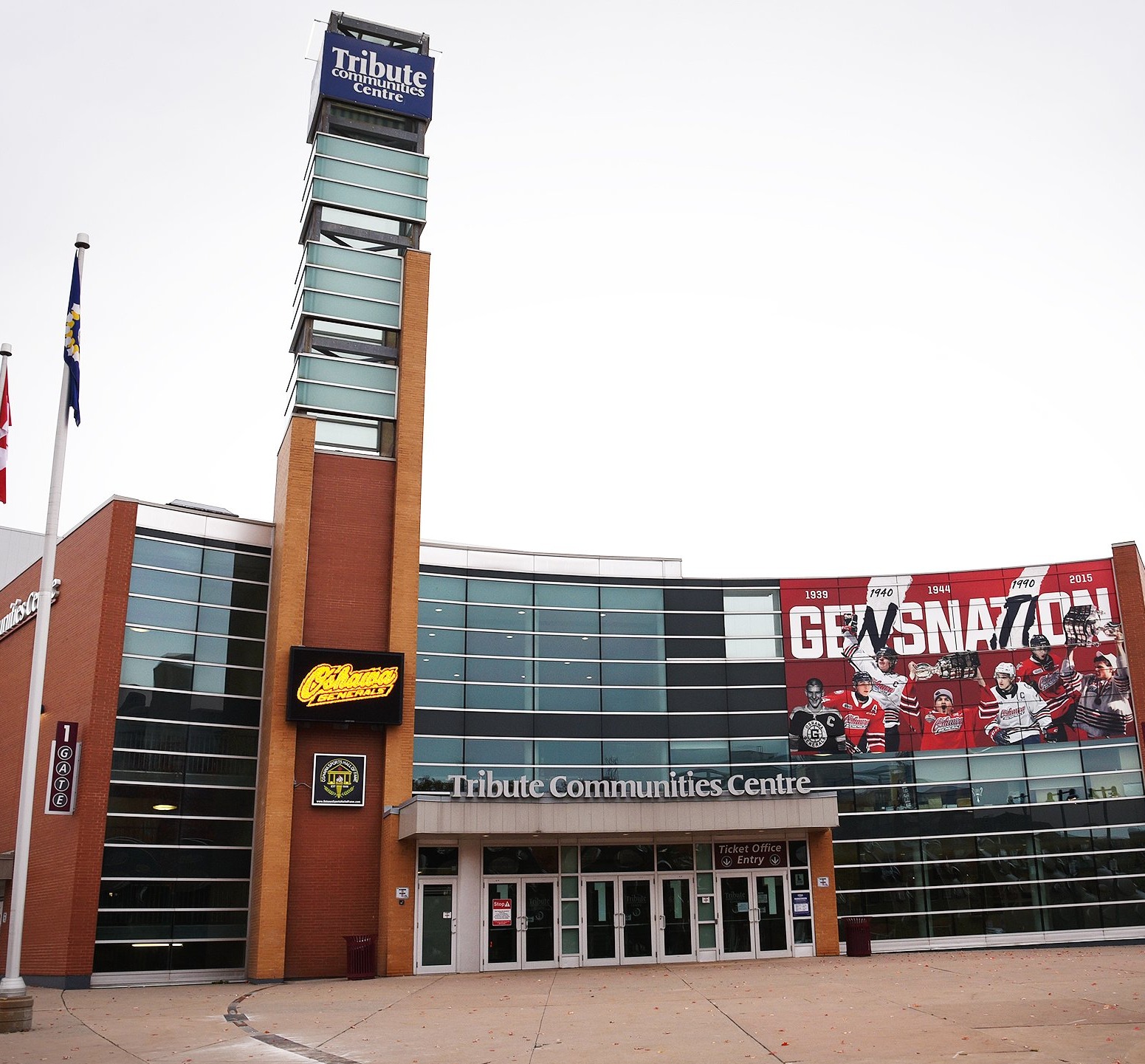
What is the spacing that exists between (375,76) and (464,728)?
2186 centimetres

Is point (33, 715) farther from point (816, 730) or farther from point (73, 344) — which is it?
point (816, 730)

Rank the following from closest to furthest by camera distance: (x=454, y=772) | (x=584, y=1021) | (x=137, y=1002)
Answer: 1. (x=584, y=1021)
2. (x=137, y=1002)
3. (x=454, y=772)

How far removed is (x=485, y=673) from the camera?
34.8m

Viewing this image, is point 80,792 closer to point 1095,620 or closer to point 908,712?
point 908,712

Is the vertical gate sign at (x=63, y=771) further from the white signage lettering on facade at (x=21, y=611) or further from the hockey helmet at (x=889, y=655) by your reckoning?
the hockey helmet at (x=889, y=655)

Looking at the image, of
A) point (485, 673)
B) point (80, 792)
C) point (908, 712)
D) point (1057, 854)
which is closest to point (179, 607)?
point (80, 792)

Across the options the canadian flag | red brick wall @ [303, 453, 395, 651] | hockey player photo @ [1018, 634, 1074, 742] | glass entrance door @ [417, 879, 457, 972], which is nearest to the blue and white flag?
the canadian flag

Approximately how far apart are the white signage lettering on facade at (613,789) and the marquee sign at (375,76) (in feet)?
72.9

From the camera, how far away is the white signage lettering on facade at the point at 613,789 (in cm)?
2950

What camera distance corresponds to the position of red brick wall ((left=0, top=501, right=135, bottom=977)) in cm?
2819

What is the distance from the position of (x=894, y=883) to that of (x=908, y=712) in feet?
17.7

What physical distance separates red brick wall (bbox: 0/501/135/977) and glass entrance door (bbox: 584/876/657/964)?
12702mm

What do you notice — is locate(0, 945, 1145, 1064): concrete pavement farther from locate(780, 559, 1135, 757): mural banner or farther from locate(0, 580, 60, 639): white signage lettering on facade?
locate(0, 580, 60, 639): white signage lettering on facade

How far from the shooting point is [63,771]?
93.8 feet
